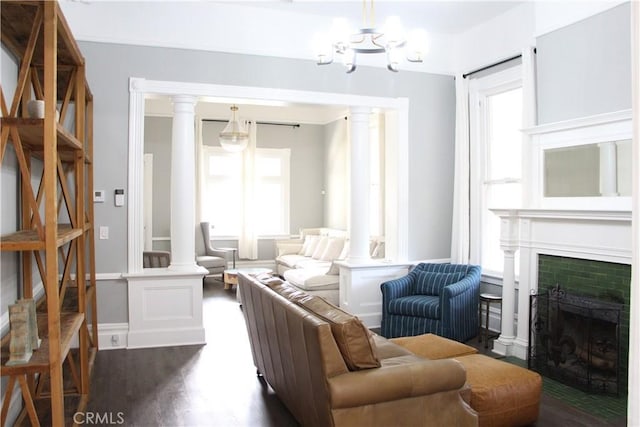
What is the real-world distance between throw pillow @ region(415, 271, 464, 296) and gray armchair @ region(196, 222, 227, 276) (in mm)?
4458

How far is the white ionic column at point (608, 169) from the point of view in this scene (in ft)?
13.2

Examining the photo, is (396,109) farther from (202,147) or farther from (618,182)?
(202,147)

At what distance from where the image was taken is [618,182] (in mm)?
3980

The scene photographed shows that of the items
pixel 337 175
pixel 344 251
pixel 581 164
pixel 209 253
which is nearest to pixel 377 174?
pixel 344 251

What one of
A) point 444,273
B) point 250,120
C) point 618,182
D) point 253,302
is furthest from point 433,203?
point 250,120

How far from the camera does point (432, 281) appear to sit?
17.8ft

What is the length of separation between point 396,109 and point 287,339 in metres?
3.75

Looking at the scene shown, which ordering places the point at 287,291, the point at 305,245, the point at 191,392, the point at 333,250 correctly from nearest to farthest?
the point at 287,291
the point at 191,392
the point at 333,250
the point at 305,245

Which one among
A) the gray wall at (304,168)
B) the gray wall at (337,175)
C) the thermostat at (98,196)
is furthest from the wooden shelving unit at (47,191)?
the gray wall at (304,168)

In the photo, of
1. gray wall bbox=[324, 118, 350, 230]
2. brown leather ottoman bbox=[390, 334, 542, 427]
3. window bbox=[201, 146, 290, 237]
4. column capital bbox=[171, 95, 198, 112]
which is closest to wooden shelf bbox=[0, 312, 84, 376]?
brown leather ottoman bbox=[390, 334, 542, 427]

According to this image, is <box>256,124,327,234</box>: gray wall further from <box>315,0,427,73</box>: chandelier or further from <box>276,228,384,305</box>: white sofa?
<box>315,0,427,73</box>: chandelier

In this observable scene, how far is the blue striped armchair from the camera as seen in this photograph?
4.86 metres

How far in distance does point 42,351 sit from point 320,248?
21.3ft

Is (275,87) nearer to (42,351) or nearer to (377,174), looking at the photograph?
(377,174)
